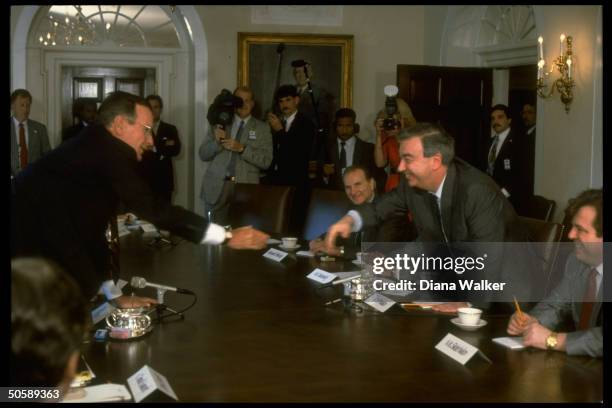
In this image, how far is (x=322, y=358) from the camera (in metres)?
2.09

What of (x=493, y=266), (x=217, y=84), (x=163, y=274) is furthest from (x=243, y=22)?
(x=493, y=266)

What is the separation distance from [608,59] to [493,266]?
36.9 inches

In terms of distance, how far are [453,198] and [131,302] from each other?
54.2 inches

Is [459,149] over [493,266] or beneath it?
over

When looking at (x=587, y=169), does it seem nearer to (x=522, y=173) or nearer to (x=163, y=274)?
(x=522, y=173)

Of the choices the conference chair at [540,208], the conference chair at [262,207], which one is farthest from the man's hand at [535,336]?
the conference chair at [262,207]

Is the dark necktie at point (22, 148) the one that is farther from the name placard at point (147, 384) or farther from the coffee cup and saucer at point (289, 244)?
the name placard at point (147, 384)

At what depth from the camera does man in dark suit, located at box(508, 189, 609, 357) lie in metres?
2.11

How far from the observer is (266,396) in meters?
1.81

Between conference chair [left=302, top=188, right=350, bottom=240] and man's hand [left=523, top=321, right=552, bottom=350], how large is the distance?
2.32 metres

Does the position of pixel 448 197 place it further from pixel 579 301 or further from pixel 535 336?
pixel 535 336

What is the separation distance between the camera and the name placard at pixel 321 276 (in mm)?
3141

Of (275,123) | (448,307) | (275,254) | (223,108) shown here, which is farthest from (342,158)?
(448,307)

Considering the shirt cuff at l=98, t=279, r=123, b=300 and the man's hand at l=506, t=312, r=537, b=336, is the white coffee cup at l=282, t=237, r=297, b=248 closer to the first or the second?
the shirt cuff at l=98, t=279, r=123, b=300
